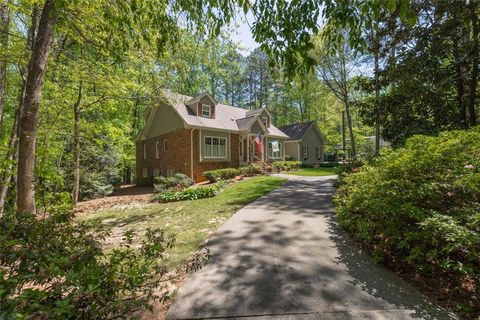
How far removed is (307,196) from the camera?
31.4 feet

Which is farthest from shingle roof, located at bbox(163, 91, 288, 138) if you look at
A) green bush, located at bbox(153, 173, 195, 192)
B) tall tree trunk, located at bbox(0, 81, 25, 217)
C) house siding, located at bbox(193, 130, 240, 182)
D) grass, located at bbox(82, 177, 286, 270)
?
tall tree trunk, located at bbox(0, 81, 25, 217)

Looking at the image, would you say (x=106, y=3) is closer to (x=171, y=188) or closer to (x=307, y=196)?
(x=307, y=196)

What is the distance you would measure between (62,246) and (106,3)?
4470mm

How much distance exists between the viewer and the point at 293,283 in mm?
3488

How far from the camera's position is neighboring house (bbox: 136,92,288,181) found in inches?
653

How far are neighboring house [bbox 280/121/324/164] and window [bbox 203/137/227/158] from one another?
37.6ft

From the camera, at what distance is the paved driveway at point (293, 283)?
292 centimetres

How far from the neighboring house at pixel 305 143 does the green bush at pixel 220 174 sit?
12769 millimetres

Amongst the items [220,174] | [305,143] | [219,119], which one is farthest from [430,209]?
[305,143]

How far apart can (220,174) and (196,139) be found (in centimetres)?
294

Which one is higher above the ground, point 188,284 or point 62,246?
point 62,246

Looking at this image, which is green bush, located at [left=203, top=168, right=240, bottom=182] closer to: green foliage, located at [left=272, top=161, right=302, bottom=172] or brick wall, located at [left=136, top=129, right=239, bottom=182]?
brick wall, located at [left=136, top=129, right=239, bottom=182]

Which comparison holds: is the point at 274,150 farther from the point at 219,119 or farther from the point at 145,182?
the point at 145,182

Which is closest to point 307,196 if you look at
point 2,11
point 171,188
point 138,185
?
point 171,188
